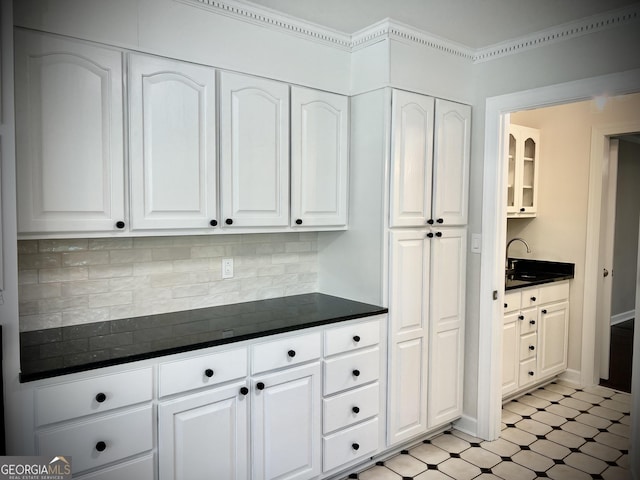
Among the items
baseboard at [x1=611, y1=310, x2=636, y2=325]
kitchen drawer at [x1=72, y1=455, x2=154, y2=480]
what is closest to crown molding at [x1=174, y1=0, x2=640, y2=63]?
kitchen drawer at [x1=72, y1=455, x2=154, y2=480]

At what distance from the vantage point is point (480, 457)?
2.92 metres

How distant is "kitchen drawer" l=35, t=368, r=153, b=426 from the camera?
5.55 ft

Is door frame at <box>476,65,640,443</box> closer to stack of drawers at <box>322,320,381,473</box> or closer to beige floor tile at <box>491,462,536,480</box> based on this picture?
beige floor tile at <box>491,462,536,480</box>

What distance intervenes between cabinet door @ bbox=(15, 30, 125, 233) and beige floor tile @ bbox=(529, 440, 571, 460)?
2.85 metres

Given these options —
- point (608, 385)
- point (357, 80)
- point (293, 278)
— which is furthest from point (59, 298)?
point (608, 385)

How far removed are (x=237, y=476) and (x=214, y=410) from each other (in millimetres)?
359

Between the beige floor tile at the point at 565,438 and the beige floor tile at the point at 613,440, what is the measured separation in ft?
0.42

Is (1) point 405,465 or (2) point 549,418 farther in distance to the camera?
(2) point 549,418

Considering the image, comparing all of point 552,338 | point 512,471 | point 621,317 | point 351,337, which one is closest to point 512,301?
point 552,338

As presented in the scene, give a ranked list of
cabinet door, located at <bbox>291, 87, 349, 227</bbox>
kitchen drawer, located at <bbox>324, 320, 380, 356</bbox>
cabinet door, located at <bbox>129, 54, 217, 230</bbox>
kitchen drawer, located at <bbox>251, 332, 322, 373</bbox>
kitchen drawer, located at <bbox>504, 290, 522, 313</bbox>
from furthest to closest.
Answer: kitchen drawer, located at <bbox>504, 290, 522, 313</bbox>, cabinet door, located at <bbox>291, 87, 349, 227</bbox>, kitchen drawer, located at <bbox>324, 320, 380, 356</bbox>, kitchen drawer, located at <bbox>251, 332, 322, 373</bbox>, cabinet door, located at <bbox>129, 54, 217, 230</bbox>

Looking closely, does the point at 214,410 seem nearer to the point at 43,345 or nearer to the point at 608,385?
the point at 43,345

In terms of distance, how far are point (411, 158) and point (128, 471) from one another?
7.03ft

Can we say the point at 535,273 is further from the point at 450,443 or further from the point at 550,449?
the point at 450,443

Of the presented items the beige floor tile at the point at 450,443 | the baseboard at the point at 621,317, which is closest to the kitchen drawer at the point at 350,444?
the beige floor tile at the point at 450,443
